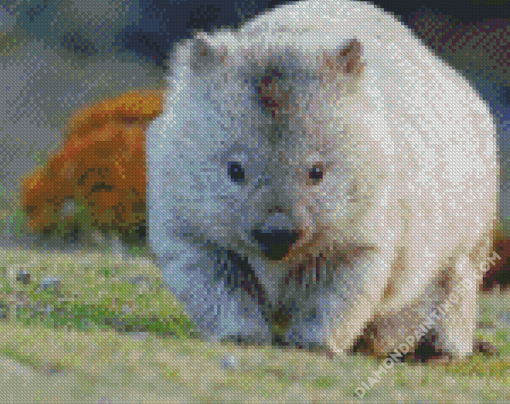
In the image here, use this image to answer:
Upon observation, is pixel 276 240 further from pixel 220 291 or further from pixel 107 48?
pixel 107 48

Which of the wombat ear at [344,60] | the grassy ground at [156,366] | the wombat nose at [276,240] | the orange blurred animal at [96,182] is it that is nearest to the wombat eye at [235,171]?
the wombat nose at [276,240]

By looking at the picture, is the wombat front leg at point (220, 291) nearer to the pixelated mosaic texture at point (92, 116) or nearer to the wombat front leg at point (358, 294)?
the wombat front leg at point (358, 294)

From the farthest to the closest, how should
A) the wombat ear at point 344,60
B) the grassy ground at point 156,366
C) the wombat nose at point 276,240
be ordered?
the wombat ear at point 344,60 < the wombat nose at point 276,240 < the grassy ground at point 156,366

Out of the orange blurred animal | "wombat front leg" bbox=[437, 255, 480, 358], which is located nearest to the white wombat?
"wombat front leg" bbox=[437, 255, 480, 358]

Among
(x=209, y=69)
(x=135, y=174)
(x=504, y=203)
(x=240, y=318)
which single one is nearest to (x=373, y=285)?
(x=240, y=318)

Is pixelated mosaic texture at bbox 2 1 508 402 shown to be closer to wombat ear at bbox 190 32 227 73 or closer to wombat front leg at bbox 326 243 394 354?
wombat front leg at bbox 326 243 394 354
